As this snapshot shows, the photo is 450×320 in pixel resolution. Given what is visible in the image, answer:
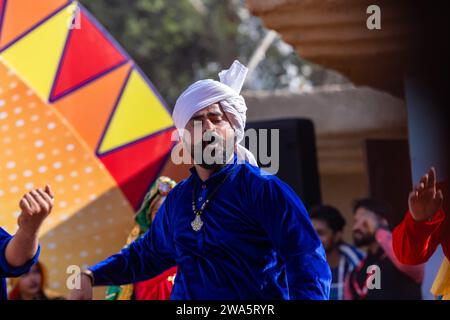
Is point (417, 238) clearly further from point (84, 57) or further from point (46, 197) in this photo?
point (84, 57)

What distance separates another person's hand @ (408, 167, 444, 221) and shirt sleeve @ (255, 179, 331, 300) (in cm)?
54

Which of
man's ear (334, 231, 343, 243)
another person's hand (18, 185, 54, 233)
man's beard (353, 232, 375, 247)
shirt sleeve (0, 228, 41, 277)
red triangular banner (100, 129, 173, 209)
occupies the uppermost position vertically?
red triangular banner (100, 129, 173, 209)

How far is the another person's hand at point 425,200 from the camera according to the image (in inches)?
128

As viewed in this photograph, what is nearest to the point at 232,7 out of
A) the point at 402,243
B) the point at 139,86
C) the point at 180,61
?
the point at 180,61

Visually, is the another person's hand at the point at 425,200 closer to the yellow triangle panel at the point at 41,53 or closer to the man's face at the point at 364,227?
the yellow triangle panel at the point at 41,53

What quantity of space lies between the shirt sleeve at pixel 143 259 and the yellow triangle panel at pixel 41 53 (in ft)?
7.51

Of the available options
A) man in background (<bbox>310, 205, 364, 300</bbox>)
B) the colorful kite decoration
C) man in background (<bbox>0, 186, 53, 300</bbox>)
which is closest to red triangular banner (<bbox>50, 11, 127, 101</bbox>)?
the colorful kite decoration

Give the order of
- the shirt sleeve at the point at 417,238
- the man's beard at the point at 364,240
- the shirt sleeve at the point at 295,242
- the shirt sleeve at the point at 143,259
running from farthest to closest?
the man's beard at the point at 364,240
the shirt sleeve at the point at 417,238
the shirt sleeve at the point at 143,259
the shirt sleeve at the point at 295,242

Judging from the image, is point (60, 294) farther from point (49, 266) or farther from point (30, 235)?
point (30, 235)

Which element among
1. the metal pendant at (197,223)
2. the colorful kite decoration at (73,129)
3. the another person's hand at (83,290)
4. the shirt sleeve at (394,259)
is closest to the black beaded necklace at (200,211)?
the metal pendant at (197,223)

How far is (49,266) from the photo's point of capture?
548 cm

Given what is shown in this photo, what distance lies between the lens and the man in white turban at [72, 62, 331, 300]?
114 inches

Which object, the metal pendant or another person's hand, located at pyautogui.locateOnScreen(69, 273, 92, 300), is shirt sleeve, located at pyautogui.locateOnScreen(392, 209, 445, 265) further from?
another person's hand, located at pyautogui.locateOnScreen(69, 273, 92, 300)
